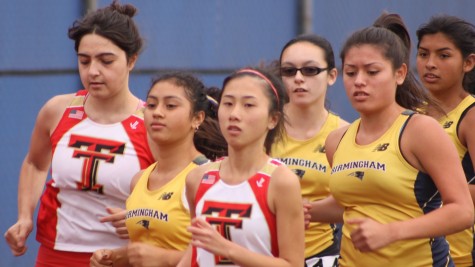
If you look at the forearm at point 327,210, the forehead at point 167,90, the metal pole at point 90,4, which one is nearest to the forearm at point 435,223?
the forearm at point 327,210

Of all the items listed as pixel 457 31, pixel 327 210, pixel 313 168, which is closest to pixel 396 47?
pixel 327 210

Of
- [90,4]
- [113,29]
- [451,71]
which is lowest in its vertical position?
[451,71]

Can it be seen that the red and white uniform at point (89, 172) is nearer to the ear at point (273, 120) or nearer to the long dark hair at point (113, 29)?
the long dark hair at point (113, 29)

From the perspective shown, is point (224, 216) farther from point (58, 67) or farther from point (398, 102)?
point (58, 67)

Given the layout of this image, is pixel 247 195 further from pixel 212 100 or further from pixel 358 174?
pixel 212 100

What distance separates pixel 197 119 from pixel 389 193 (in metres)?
1.17

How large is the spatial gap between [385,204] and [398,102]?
0.66 m

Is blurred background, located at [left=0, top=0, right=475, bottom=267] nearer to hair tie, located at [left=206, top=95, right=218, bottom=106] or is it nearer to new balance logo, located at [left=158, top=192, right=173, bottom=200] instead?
hair tie, located at [left=206, top=95, right=218, bottom=106]

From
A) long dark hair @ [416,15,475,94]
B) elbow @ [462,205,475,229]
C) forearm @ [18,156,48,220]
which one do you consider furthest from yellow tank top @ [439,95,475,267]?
forearm @ [18,156,48,220]

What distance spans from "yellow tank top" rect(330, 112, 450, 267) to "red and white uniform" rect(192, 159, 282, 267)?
444mm

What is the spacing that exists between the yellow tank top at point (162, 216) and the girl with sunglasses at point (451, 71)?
1.58m

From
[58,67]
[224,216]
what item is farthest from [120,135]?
[58,67]

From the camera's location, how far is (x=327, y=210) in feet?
18.6

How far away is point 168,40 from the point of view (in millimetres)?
9938
